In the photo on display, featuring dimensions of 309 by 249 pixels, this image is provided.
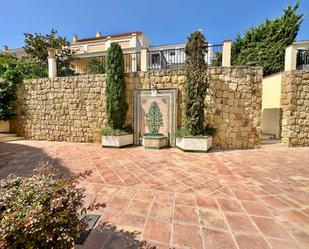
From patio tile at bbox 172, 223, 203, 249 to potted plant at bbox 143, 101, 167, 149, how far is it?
13.9 feet

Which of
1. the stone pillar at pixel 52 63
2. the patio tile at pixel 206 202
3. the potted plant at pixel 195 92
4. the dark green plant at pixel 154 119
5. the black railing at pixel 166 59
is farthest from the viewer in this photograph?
the stone pillar at pixel 52 63

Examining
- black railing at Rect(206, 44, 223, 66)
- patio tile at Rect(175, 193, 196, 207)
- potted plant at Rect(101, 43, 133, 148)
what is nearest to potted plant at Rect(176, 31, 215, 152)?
black railing at Rect(206, 44, 223, 66)

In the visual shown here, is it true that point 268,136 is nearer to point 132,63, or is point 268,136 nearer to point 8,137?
point 132,63

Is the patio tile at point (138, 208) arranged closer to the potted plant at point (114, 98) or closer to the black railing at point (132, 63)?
the potted plant at point (114, 98)

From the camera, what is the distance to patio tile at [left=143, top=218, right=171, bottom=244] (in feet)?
5.37

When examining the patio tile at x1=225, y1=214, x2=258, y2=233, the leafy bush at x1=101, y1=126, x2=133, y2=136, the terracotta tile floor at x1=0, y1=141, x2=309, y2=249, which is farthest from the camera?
the leafy bush at x1=101, y1=126, x2=133, y2=136

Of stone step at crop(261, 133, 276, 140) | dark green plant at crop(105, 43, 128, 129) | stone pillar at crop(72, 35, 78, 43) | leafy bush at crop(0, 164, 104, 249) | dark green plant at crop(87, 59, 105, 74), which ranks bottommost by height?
stone step at crop(261, 133, 276, 140)

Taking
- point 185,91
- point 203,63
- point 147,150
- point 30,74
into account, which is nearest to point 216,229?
point 147,150

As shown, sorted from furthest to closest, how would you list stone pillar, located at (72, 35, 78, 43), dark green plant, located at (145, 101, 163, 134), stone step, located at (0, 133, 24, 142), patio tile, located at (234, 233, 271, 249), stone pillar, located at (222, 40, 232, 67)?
stone pillar, located at (72, 35, 78, 43) → stone step, located at (0, 133, 24, 142) → dark green plant, located at (145, 101, 163, 134) → stone pillar, located at (222, 40, 232, 67) → patio tile, located at (234, 233, 271, 249)

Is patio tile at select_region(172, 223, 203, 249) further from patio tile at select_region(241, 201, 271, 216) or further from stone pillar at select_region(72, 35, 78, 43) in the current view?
stone pillar at select_region(72, 35, 78, 43)

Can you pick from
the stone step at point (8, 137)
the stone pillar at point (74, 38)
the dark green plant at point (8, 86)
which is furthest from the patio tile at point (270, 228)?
the stone pillar at point (74, 38)

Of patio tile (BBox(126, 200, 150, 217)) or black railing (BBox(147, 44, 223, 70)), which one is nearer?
patio tile (BBox(126, 200, 150, 217))

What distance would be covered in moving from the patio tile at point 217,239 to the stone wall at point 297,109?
6.43 m

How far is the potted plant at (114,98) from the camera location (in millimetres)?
6227
